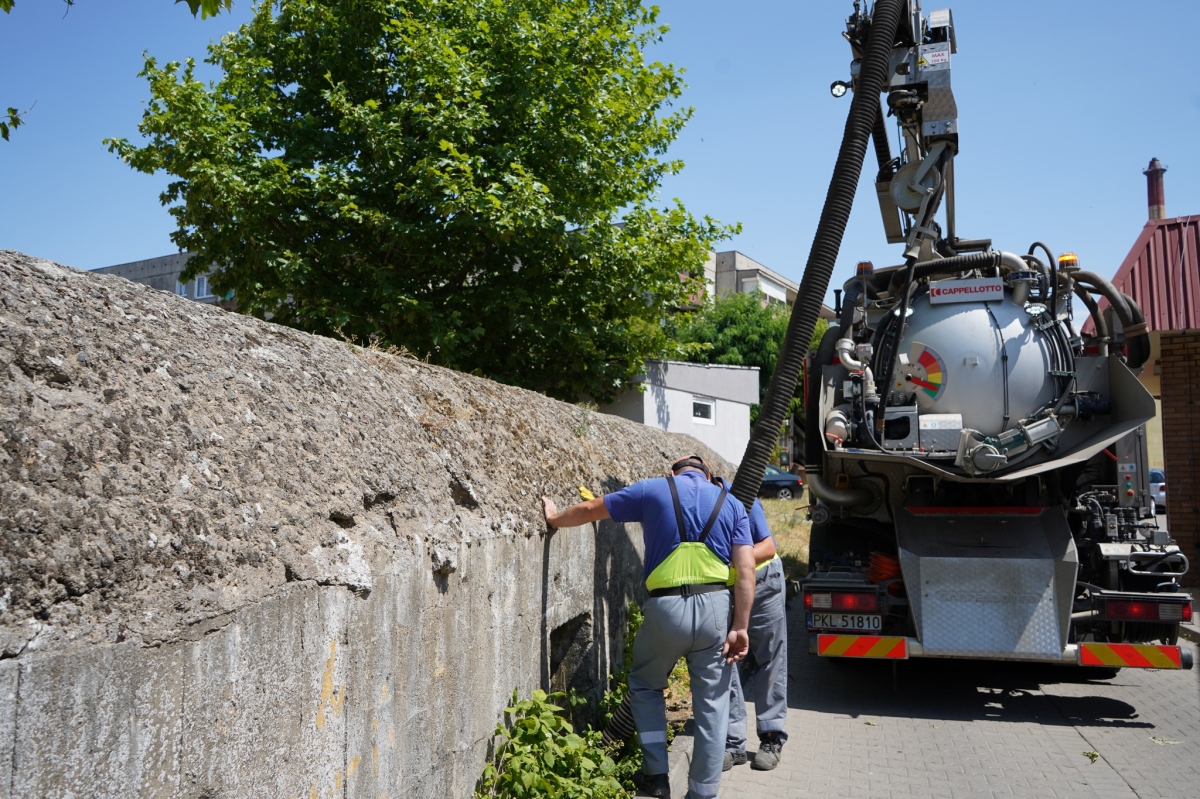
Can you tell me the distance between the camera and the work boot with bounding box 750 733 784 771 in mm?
5801

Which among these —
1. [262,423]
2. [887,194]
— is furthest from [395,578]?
[887,194]

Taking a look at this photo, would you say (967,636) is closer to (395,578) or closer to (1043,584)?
(1043,584)

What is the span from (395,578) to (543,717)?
4.66 feet

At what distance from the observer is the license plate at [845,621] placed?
7.30m

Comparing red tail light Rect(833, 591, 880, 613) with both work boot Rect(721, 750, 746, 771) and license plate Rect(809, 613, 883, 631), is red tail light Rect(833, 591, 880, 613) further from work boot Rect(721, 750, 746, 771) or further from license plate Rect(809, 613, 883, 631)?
work boot Rect(721, 750, 746, 771)

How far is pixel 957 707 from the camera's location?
7535mm

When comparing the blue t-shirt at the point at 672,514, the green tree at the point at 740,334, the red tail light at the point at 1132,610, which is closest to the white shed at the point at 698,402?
the red tail light at the point at 1132,610

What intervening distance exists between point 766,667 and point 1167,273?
10.1 metres

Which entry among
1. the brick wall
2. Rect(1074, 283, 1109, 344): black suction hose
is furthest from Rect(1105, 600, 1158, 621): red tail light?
the brick wall

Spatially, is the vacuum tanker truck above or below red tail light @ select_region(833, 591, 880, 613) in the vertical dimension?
above

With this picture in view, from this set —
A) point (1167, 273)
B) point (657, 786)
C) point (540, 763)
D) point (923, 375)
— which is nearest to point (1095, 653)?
point (923, 375)

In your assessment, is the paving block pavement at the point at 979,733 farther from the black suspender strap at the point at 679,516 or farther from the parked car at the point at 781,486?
the parked car at the point at 781,486

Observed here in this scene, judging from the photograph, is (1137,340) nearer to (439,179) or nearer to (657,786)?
(657,786)

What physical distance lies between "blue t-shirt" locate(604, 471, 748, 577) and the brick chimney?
29015mm
